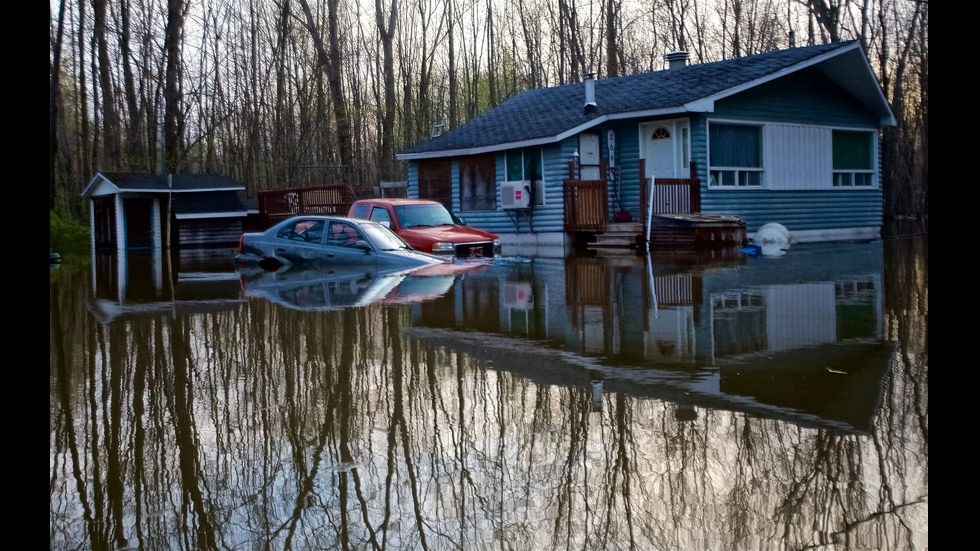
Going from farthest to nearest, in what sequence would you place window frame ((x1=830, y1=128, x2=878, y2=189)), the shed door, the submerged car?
the shed door
window frame ((x1=830, y1=128, x2=878, y2=189))
the submerged car

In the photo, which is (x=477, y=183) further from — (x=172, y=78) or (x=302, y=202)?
(x=172, y=78)

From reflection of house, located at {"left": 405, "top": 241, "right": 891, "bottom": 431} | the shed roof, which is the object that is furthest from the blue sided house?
reflection of house, located at {"left": 405, "top": 241, "right": 891, "bottom": 431}

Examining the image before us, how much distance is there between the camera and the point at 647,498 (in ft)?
13.6

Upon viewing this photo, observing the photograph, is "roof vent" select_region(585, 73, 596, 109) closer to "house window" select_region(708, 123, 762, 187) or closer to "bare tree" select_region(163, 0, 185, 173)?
"house window" select_region(708, 123, 762, 187)

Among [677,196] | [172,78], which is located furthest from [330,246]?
[172,78]

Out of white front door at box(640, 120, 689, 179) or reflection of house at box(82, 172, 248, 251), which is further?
reflection of house at box(82, 172, 248, 251)

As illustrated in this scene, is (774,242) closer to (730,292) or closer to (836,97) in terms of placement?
(836,97)

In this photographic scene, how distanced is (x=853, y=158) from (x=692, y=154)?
7.42 meters

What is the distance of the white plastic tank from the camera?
2323 cm

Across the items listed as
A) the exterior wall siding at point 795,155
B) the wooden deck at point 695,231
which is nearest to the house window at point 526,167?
the exterior wall siding at point 795,155

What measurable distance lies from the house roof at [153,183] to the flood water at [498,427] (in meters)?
22.4

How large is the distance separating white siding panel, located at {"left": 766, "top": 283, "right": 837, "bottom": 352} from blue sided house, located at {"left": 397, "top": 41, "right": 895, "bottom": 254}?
10.6 metres

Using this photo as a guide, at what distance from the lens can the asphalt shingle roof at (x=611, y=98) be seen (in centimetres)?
2530

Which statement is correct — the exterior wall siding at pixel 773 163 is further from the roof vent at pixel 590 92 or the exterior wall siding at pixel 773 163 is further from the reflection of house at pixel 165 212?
the reflection of house at pixel 165 212
